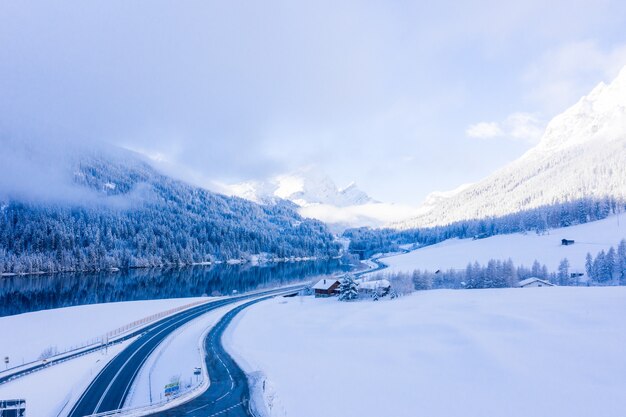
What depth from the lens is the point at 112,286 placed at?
127750mm

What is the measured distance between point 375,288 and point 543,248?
10047 centimetres

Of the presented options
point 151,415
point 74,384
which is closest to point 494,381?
point 151,415

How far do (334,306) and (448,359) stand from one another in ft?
147

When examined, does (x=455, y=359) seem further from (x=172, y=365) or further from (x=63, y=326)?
(x=63, y=326)

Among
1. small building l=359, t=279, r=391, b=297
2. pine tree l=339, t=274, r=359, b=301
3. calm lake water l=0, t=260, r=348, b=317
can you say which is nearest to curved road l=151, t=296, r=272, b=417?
pine tree l=339, t=274, r=359, b=301

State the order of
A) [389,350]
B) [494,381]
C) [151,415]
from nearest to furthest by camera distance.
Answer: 1. [151,415]
2. [494,381]
3. [389,350]

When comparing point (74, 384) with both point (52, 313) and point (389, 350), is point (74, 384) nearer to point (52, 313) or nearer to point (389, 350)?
point (389, 350)

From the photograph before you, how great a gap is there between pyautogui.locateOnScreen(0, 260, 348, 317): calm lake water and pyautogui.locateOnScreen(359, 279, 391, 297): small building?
4667 cm

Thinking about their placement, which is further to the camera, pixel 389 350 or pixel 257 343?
pixel 257 343

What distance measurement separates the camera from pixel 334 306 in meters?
81.2

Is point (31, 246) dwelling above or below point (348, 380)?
above

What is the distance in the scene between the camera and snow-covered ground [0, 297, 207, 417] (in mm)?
34812

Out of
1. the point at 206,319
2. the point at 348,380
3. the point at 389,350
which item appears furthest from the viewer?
the point at 206,319

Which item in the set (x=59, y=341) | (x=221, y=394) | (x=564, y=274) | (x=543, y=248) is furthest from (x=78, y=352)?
(x=543, y=248)
